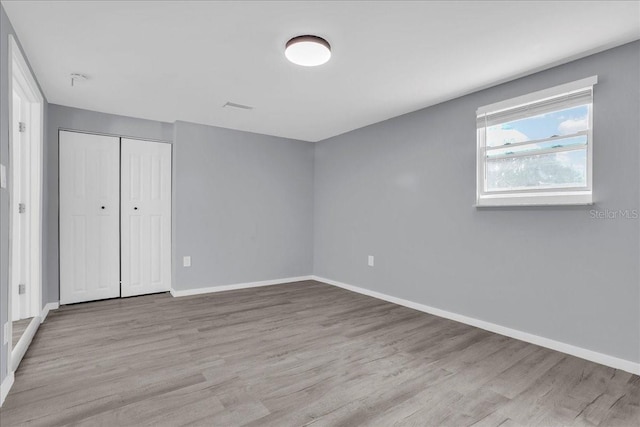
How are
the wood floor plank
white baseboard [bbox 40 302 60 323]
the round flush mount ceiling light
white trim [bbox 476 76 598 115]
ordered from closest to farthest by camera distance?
the wood floor plank
the round flush mount ceiling light
white trim [bbox 476 76 598 115]
white baseboard [bbox 40 302 60 323]

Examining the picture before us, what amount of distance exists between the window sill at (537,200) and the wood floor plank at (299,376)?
1.15 meters

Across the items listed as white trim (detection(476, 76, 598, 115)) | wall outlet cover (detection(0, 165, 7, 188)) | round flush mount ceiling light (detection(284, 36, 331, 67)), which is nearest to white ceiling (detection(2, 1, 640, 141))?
round flush mount ceiling light (detection(284, 36, 331, 67))

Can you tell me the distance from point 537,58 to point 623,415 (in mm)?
2353

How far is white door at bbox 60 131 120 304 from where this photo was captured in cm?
368

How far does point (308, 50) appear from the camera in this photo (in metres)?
2.22

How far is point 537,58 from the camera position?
244 cm

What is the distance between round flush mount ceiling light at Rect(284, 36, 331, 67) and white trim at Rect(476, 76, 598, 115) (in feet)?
5.32

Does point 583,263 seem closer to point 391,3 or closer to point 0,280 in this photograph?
point 391,3

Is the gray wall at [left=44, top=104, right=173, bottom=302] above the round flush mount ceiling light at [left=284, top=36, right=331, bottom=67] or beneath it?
beneath

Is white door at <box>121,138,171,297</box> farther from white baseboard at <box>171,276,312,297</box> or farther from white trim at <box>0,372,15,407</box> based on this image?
white trim at <box>0,372,15,407</box>

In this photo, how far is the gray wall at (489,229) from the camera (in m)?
2.26

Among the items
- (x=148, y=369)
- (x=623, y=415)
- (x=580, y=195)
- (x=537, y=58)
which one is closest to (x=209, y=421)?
(x=148, y=369)

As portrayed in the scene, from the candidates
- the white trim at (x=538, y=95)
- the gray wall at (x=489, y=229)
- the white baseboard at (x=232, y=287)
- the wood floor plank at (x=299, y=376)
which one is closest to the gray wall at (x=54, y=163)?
the wood floor plank at (x=299, y=376)

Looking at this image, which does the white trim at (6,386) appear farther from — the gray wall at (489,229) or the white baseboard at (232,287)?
the gray wall at (489,229)
